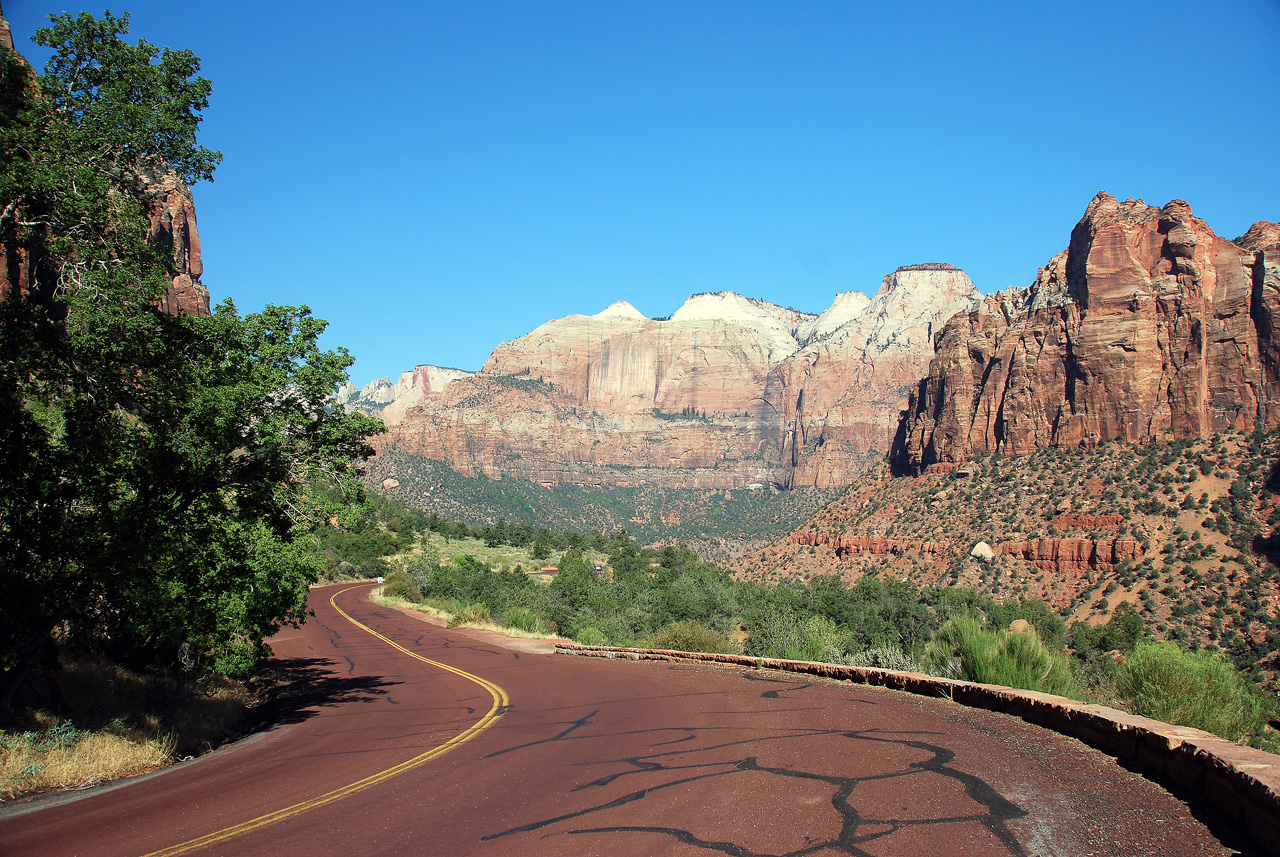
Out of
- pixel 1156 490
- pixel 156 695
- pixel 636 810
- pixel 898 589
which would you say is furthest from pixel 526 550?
pixel 636 810

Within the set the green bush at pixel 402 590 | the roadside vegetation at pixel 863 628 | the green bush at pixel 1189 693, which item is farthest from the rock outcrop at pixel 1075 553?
the green bush at pixel 1189 693

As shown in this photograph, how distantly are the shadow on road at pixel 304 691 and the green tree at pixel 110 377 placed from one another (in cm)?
376

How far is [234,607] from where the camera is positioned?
49.0 feet

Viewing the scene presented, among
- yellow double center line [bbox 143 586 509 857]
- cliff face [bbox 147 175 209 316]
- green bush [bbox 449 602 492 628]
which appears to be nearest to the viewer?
yellow double center line [bbox 143 586 509 857]

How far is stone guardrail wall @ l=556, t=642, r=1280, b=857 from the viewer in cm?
544

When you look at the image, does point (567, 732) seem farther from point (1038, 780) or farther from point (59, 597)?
point (59, 597)

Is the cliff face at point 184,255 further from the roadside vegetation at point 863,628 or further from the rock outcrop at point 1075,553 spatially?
the rock outcrop at point 1075,553

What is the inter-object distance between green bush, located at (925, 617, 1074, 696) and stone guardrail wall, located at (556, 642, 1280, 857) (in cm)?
96

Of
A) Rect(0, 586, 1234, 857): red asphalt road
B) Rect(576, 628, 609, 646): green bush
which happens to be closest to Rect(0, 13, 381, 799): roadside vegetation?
Rect(0, 586, 1234, 857): red asphalt road

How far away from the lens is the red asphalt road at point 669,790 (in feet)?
19.4

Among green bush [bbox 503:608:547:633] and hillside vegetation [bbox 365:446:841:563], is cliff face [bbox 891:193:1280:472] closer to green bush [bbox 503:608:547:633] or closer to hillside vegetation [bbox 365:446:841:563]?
hillside vegetation [bbox 365:446:841:563]

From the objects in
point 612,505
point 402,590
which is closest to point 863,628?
point 402,590

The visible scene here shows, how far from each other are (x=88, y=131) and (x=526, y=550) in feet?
268

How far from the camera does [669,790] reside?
24.2 feet
